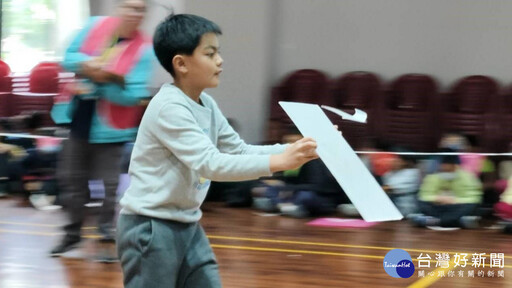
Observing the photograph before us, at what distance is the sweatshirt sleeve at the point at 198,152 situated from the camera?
247 cm

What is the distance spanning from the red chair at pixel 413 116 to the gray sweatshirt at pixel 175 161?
18.0 feet

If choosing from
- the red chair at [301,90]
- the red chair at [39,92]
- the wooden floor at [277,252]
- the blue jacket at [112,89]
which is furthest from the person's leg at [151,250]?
the red chair at [39,92]

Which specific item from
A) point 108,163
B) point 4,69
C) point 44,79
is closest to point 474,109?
point 108,163

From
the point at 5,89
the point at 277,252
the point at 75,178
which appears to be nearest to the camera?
the point at 75,178

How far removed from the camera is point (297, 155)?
239 cm

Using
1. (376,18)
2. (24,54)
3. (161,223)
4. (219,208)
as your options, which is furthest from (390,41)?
(161,223)

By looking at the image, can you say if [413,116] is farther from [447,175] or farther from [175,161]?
[175,161]

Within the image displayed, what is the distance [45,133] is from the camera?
877 cm

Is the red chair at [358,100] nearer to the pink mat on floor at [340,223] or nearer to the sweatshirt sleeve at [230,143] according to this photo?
the pink mat on floor at [340,223]

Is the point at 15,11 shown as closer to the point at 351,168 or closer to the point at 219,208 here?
the point at 219,208

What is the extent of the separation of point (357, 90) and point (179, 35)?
603 centimetres

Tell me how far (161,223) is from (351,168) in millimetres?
646

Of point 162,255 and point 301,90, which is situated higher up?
point 301,90

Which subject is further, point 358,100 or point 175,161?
point 358,100
